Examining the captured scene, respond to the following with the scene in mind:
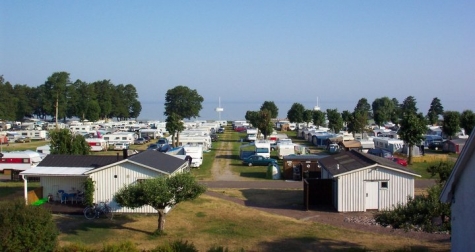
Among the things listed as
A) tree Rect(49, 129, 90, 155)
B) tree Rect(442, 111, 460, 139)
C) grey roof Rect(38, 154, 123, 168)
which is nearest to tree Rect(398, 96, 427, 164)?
tree Rect(442, 111, 460, 139)

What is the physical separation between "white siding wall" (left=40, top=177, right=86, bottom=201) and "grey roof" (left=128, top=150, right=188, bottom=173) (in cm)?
288

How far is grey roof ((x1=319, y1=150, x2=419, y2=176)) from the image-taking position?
22.2 m

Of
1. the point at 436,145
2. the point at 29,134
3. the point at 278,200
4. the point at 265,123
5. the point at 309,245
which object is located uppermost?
the point at 265,123

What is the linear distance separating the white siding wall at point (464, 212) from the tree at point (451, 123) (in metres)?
43.5

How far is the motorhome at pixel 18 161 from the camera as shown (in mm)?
33438

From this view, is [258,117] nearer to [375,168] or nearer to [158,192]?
[375,168]

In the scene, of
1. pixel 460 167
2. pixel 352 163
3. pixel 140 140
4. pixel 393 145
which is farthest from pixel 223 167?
pixel 460 167

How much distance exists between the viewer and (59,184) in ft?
74.7

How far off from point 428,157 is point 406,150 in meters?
2.61

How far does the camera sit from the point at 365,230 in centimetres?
1895

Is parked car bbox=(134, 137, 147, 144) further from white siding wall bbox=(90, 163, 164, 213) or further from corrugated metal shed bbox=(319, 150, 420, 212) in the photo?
corrugated metal shed bbox=(319, 150, 420, 212)

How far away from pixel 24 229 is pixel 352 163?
1531 centimetres

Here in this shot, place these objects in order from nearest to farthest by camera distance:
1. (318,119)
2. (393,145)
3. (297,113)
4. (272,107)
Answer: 1. (393,145)
2. (318,119)
3. (297,113)
4. (272,107)

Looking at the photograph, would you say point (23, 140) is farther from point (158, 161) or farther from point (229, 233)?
point (229, 233)
